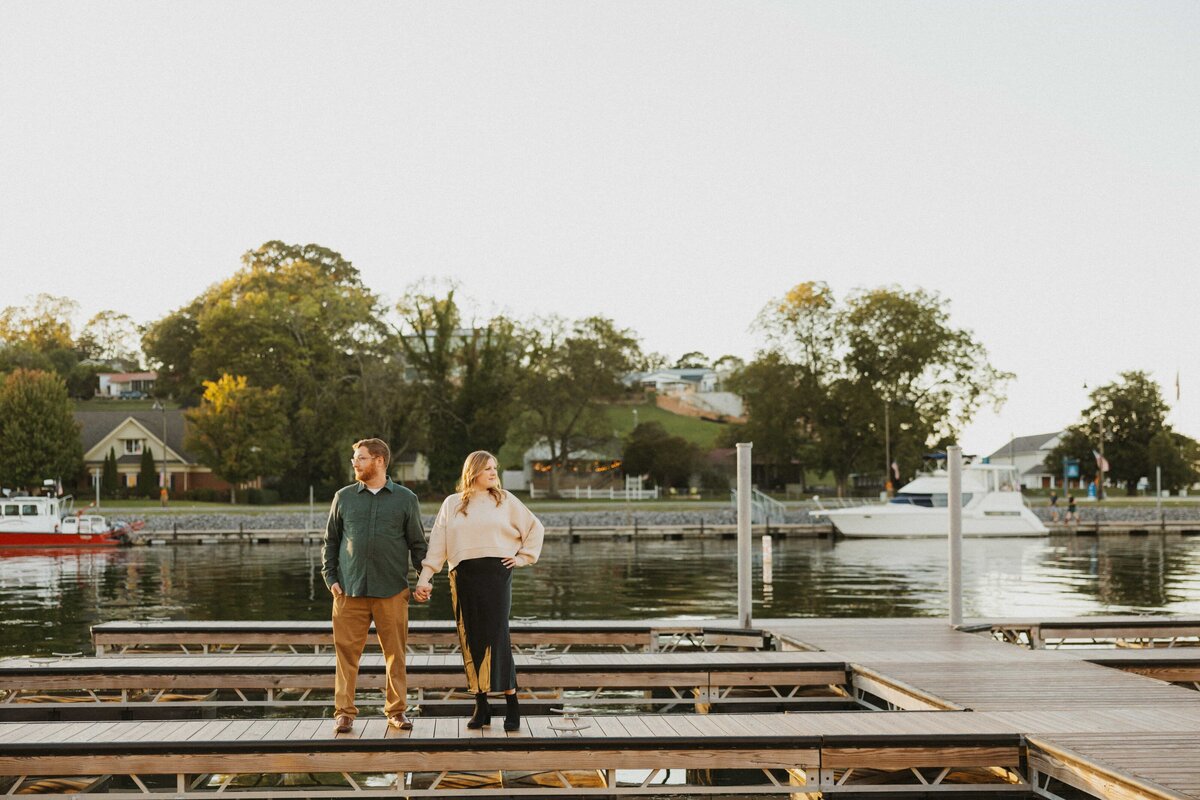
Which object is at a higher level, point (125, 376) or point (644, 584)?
point (125, 376)

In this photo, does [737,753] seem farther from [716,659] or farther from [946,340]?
[946,340]

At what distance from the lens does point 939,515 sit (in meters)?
57.8

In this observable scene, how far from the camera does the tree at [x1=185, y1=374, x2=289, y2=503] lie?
67375 millimetres

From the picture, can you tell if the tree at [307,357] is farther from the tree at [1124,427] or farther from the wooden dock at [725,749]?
the wooden dock at [725,749]

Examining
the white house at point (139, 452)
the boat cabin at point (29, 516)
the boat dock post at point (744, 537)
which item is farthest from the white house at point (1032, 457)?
the boat dock post at point (744, 537)

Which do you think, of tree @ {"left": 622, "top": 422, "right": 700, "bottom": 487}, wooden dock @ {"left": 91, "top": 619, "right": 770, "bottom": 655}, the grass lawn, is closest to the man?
wooden dock @ {"left": 91, "top": 619, "right": 770, "bottom": 655}

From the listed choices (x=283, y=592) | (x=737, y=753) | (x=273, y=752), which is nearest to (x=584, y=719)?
(x=737, y=753)

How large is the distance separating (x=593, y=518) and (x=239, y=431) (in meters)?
20.5

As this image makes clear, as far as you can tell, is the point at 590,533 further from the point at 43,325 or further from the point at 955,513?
the point at 43,325

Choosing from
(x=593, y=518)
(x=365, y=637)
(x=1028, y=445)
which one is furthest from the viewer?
(x=1028, y=445)

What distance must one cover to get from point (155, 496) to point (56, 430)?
6953 mm

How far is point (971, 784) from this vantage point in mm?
9484

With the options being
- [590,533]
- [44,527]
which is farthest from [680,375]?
[44,527]

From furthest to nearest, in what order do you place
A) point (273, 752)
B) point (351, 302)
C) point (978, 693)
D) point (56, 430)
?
point (351, 302) → point (56, 430) → point (978, 693) → point (273, 752)
